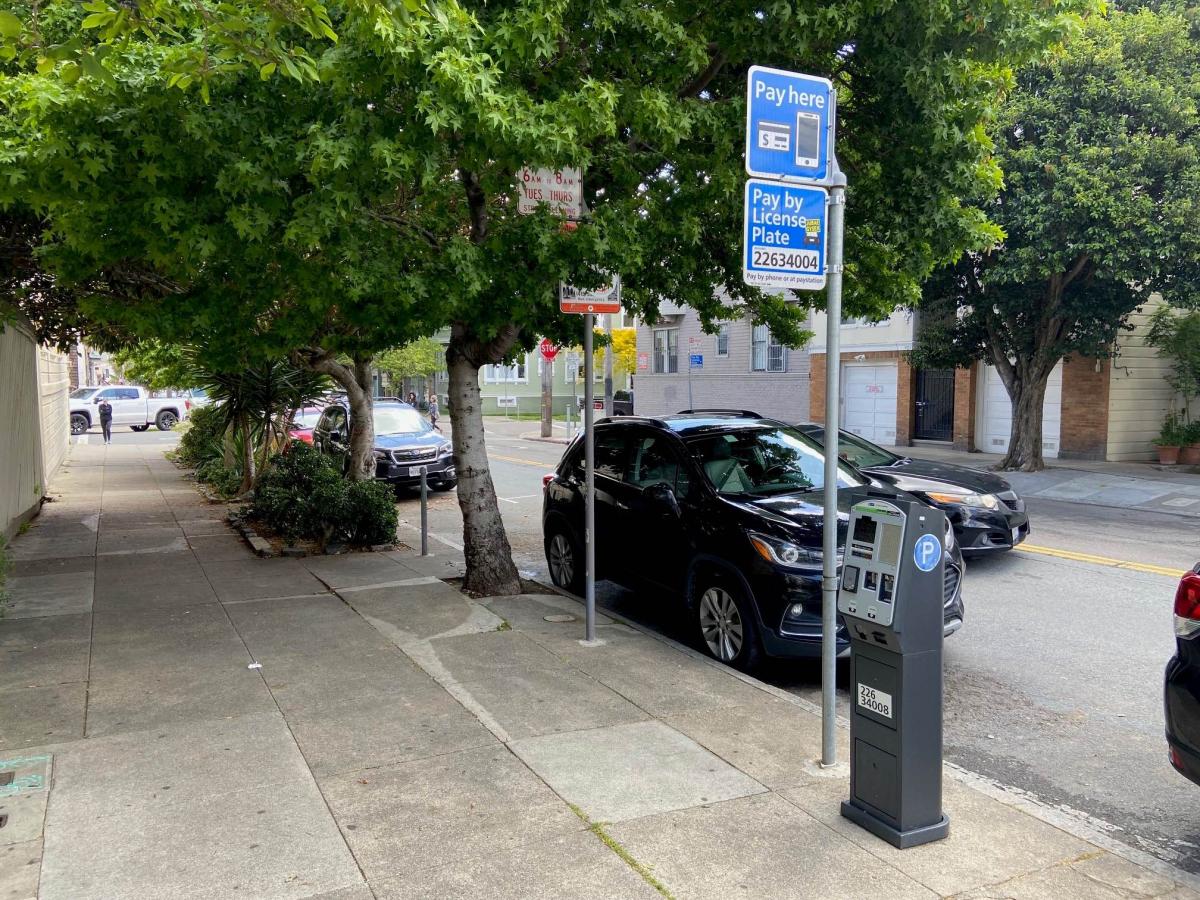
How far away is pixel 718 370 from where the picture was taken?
32000 millimetres

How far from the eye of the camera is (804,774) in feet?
14.6

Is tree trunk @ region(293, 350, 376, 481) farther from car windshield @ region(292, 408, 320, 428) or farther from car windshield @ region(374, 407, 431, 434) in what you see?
car windshield @ region(292, 408, 320, 428)

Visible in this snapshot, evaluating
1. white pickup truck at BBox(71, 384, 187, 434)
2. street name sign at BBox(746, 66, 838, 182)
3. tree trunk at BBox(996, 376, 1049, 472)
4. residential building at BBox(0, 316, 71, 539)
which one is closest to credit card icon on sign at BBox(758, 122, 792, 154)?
street name sign at BBox(746, 66, 838, 182)

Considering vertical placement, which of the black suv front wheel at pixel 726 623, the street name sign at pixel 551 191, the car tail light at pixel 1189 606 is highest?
the street name sign at pixel 551 191

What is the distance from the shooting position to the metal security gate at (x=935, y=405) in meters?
24.0

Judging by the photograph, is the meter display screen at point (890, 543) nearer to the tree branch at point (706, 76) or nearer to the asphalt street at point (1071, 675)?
the asphalt street at point (1071, 675)

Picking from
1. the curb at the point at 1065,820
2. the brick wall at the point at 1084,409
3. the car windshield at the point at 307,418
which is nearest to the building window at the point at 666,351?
the car windshield at the point at 307,418

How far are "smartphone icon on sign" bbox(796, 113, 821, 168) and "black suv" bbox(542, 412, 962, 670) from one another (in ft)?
8.08

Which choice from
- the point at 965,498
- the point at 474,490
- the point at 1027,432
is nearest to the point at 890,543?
the point at 474,490

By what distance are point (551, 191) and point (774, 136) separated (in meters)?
2.93

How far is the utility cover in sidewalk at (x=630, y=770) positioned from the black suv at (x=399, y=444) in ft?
37.0

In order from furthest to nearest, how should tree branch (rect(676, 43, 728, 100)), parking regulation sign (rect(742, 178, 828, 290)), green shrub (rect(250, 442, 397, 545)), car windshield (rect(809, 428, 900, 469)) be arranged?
green shrub (rect(250, 442, 397, 545))
car windshield (rect(809, 428, 900, 469))
tree branch (rect(676, 43, 728, 100))
parking regulation sign (rect(742, 178, 828, 290))

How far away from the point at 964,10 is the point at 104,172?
6.09 metres

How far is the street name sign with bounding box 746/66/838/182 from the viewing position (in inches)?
166
